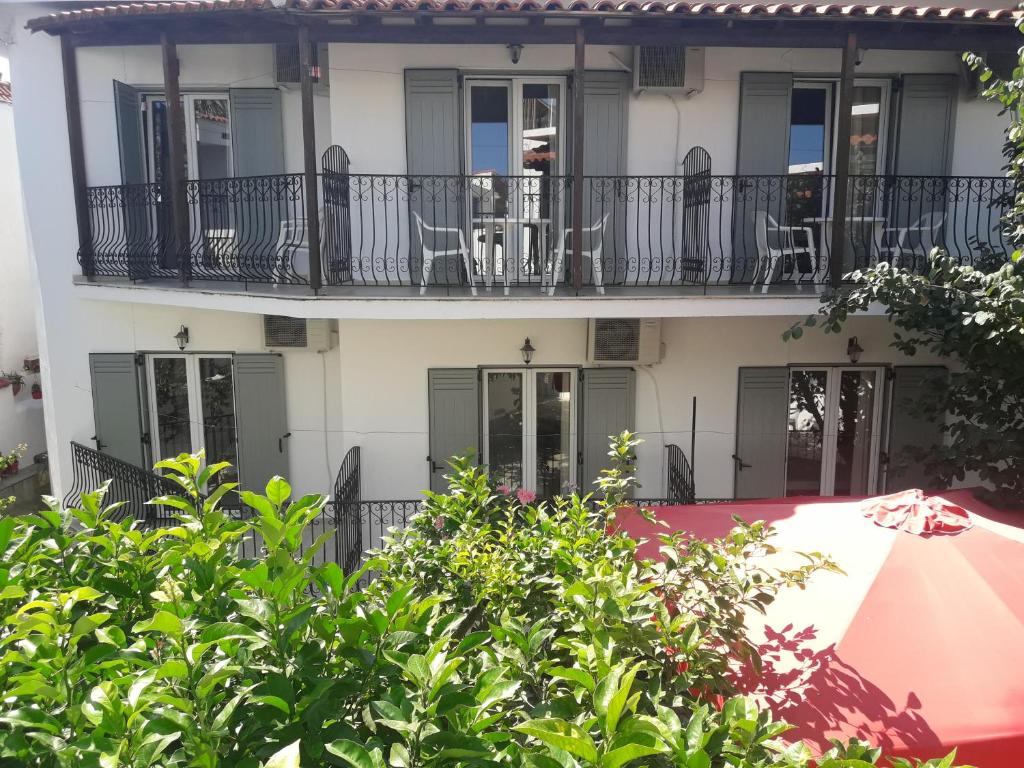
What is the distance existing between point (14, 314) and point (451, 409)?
10.2 metres

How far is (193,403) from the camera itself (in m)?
8.79

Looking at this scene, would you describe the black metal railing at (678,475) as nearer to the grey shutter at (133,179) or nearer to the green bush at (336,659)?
the green bush at (336,659)

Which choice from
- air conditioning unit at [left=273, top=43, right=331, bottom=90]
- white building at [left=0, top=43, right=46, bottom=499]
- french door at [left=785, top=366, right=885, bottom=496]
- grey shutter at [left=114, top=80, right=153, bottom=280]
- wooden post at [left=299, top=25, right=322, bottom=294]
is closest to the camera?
wooden post at [left=299, top=25, right=322, bottom=294]

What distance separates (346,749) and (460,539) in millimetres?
1623

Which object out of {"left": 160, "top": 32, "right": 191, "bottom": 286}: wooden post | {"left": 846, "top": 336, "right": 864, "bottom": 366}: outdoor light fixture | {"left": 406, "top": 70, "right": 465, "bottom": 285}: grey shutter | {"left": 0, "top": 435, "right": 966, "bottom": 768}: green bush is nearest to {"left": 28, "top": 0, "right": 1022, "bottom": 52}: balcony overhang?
{"left": 160, "top": 32, "right": 191, "bottom": 286}: wooden post

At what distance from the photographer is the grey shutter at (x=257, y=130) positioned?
8320mm

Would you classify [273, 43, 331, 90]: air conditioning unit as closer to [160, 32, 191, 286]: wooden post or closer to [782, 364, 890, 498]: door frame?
[160, 32, 191, 286]: wooden post

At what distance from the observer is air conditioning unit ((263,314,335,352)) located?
8.30 metres

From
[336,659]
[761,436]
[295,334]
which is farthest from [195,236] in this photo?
[336,659]

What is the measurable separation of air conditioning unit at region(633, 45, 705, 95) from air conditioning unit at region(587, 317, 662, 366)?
2.67 m

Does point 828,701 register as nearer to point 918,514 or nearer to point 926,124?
point 918,514

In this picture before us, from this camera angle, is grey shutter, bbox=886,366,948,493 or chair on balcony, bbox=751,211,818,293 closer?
chair on balcony, bbox=751,211,818,293

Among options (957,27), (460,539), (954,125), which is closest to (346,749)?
(460,539)

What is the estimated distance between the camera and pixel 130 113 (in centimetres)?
838
